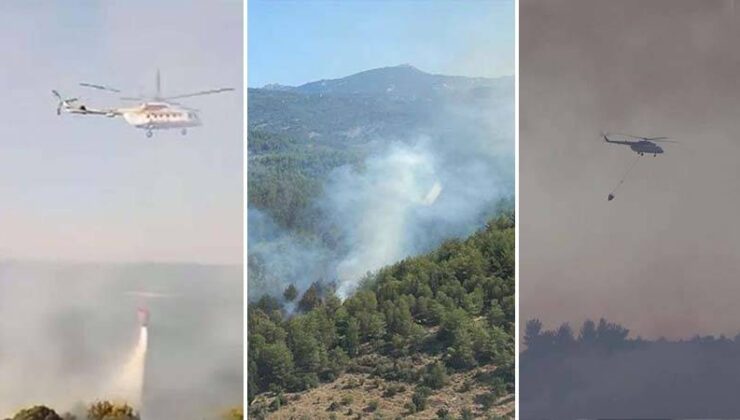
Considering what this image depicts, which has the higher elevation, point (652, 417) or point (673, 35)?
point (673, 35)

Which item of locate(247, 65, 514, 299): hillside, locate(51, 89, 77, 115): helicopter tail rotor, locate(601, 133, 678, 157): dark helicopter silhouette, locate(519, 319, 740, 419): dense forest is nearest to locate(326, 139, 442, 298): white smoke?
locate(247, 65, 514, 299): hillside

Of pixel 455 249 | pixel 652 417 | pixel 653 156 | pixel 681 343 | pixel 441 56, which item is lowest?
pixel 652 417

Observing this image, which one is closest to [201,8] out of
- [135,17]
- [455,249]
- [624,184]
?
[135,17]

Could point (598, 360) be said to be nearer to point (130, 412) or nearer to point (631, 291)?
point (631, 291)

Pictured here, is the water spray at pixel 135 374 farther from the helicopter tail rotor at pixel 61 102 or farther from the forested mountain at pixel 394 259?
the helicopter tail rotor at pixel 61 102

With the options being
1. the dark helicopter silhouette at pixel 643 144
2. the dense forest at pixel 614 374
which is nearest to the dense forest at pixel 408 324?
the dense forest at pixel 614 374

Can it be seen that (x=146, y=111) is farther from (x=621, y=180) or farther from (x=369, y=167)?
(x=621, y=180)
